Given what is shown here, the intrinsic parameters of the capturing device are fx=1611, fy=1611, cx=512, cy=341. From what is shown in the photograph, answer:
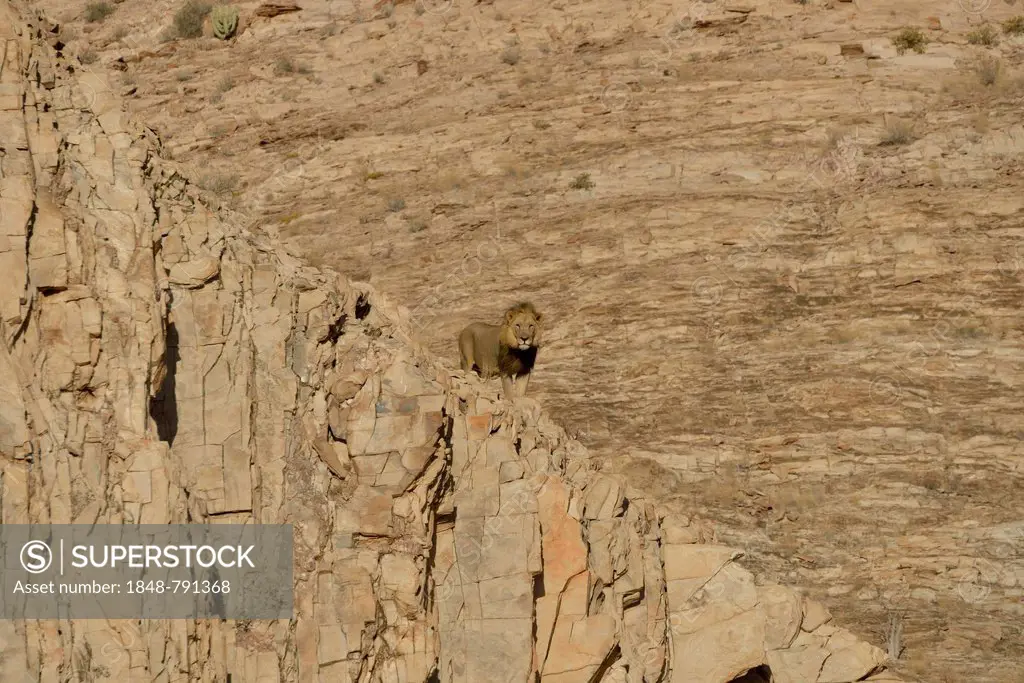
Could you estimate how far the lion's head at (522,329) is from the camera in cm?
2244

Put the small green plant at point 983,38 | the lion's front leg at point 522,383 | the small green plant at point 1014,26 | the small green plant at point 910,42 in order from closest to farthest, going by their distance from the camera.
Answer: the lion's front leg at point 522,383 < the small green plant at point 910,42 < the small green plant at point 983,38 < the small green plant at point 1014,26

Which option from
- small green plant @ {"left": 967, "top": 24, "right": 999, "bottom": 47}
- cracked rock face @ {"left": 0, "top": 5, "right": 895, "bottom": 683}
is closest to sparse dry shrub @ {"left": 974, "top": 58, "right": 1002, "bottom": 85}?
small green plant @ {"left": 967, "top": 24, "right": 999, "bottom": 47}

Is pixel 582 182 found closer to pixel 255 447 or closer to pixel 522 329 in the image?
pixel 522 329

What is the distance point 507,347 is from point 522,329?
15.9 inches

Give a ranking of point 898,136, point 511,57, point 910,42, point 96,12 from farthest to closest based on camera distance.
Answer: point 96,12 < point 511,57 < point 910,42 < point 898,136

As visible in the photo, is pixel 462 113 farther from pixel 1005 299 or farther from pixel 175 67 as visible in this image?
pixel 1005 299

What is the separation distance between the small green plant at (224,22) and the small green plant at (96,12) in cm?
305

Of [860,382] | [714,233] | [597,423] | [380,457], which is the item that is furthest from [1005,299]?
[380,457]

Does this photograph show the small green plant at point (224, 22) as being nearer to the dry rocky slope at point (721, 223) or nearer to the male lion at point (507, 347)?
the dry rocky slope at point (721, 223)

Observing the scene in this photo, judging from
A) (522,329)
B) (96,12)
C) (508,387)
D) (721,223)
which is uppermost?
(96,12)

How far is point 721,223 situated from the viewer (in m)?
28.2

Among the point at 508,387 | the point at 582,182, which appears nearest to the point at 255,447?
the point at 508,387

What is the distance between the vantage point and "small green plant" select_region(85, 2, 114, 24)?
3772 centimetres

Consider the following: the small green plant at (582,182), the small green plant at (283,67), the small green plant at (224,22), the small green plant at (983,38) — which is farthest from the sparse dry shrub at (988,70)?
the small green plant at (224,22)
